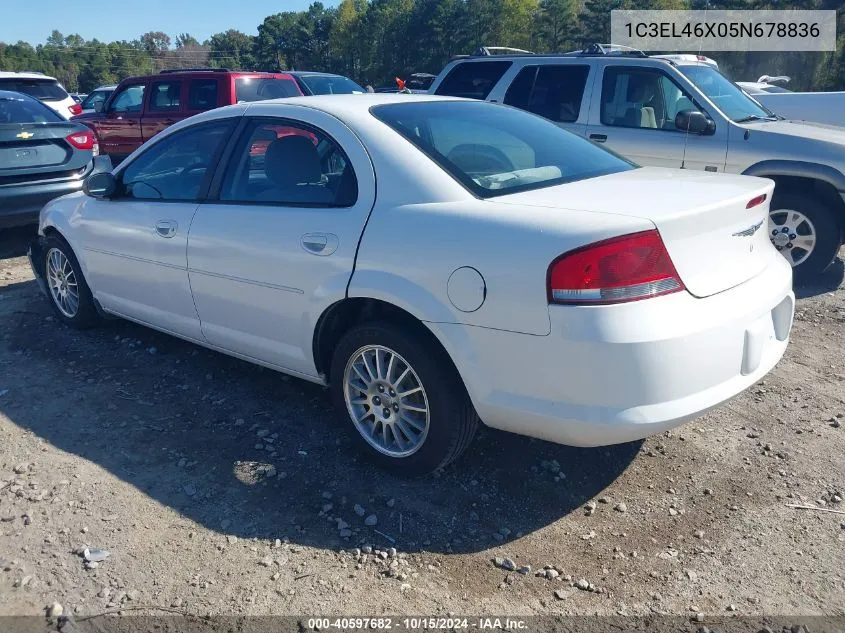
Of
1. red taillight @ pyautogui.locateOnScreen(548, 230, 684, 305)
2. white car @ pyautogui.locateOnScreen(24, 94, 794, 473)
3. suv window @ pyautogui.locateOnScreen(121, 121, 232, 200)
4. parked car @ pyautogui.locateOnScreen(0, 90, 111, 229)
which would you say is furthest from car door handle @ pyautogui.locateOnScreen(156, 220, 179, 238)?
parked car @ pyautogui.locateOnScreen(0, 90, 111, 229)

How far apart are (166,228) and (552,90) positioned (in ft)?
14.9

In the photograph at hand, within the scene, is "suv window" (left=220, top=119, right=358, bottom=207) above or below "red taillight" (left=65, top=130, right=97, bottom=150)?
above

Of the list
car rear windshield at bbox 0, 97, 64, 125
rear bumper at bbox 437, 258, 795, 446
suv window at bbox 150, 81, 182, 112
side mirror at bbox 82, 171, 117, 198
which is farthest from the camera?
suv window at bbox 150, 81, 182, 112

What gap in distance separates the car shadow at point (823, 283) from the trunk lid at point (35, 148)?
7.23 meters

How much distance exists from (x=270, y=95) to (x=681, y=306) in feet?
31.2

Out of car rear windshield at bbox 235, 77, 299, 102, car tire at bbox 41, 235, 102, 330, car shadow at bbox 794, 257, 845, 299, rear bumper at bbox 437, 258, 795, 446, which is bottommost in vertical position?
car shadow at bbox 794, 257, 845, 299

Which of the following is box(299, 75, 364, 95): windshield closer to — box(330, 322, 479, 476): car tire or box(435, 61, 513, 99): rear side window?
box(435, 61, 513, 99): rear side window

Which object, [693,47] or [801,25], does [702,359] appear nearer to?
[693,47]

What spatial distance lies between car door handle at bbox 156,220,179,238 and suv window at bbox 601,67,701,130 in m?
4.47

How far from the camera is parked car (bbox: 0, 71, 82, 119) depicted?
11.7 meters

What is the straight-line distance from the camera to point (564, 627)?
8.04ft

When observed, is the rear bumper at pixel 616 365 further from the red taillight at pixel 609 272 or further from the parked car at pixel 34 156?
the parked car at pixel 34 156

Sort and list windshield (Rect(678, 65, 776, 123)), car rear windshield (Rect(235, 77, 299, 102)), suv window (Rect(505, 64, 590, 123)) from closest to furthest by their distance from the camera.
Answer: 1. windshield (Rect(678, 65, 776, 123))
2. suv window (Rect(505, 64, 590, 123))
3. car rear windshield (Rect(235, 77, 299, 102))

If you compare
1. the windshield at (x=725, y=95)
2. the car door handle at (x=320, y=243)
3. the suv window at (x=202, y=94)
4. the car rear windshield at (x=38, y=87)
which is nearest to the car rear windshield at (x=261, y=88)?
the suv window at (x=202, y=94)
